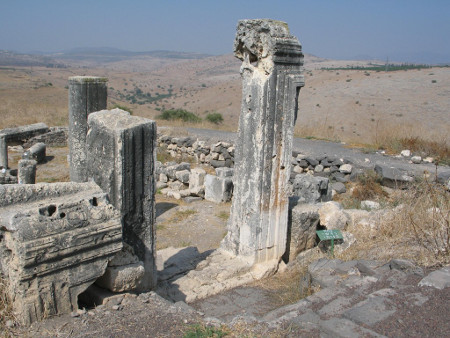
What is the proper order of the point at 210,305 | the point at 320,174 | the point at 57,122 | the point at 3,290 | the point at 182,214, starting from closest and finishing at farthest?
the point at 3,290, the point at 210,305, the point at 182,214, the point at 320,174, the point at 57,122

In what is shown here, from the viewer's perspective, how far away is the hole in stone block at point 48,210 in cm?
297

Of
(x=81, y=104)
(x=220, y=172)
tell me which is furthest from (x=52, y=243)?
(x=220, y=172)

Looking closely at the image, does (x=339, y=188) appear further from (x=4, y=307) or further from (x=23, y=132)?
(x=23, y=132)

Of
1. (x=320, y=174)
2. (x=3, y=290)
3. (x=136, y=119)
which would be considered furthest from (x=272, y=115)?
(x=320, y=174)

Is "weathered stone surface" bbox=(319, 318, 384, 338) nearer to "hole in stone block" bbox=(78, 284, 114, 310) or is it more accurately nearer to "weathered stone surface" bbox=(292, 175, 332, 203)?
"hole in stone block" bbox=(78, 284, 114, 310)

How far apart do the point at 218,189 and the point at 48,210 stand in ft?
21.7

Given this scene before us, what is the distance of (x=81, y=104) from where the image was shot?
7617mm

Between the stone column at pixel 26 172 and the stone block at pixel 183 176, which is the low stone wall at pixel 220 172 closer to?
the stone block at pixel 183 176

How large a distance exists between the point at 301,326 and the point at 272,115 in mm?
2372

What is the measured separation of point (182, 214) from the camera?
8.82m

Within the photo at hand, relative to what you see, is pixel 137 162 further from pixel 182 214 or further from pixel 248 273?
pixel 182 214

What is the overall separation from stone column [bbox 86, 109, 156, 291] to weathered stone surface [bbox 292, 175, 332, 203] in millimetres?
5395

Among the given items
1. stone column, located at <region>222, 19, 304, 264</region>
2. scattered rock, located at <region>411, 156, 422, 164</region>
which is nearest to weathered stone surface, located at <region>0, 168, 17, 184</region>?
stone column, located at <region>222, 19, 304, 264</region>

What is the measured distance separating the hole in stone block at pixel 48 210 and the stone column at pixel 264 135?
2416 millimetres
